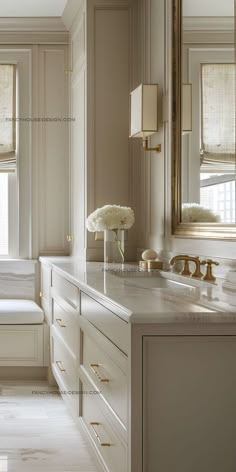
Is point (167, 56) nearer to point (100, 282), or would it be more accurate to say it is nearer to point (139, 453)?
point (100, 282)

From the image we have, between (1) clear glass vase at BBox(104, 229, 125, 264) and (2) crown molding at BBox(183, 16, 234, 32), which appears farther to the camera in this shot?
(1) clear glass vase at BBox(104, 229, 125, 264)

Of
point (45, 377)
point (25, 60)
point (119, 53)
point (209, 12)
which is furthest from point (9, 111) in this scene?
point (209, 12)

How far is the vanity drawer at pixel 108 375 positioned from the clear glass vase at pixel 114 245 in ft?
3.62

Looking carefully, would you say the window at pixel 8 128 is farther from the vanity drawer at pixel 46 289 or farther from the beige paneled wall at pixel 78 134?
the vanity drawer at pixel 46 289

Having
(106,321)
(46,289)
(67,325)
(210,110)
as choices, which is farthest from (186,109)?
(46,289)

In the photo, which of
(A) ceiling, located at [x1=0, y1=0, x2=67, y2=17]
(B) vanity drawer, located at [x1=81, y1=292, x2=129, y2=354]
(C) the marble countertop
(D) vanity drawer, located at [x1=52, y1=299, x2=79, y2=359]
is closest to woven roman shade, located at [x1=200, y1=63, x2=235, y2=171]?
(C) the marble countertop

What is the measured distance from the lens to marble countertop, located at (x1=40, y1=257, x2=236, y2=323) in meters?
1.86

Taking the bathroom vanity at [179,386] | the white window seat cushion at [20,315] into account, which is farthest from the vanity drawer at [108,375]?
the white window seat cushion at [20,315]

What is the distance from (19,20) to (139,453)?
13.1 ft

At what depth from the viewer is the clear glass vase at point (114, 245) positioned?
402 cm

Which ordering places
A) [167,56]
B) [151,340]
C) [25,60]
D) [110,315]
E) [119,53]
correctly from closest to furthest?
[151,340]
[110,315]
[167,56]
[119,53]
[25,60]

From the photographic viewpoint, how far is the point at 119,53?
14.7ft

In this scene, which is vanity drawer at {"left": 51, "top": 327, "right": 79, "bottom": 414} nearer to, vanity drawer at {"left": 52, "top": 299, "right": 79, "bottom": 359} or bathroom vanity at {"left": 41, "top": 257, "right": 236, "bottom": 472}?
vanity drawer at {"left": 52, "top": 299, "right": 79, "bottom": 359}

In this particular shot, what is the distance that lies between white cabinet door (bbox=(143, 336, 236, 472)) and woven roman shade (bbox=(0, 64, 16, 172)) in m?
3.70
